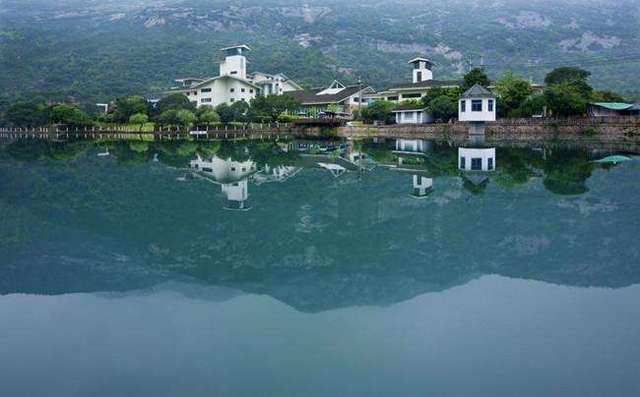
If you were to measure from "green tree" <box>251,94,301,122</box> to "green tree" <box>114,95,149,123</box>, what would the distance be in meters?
9.75

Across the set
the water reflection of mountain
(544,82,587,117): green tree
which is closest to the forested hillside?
(544,82,587,117): green tree

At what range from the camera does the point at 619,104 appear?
1337 inches

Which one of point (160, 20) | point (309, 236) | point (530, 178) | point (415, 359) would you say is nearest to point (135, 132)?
point (530, 178)

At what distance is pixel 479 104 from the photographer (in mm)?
35094

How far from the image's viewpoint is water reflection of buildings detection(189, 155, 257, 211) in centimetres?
1064

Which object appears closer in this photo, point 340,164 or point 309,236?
point 309,236

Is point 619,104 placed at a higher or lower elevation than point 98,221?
higher

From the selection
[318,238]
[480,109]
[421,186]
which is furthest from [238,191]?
[480,109]

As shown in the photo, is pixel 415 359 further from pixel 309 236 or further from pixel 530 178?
pixel 530 178

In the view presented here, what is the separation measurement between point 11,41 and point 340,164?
3015 inches

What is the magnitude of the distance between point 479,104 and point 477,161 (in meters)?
18.6

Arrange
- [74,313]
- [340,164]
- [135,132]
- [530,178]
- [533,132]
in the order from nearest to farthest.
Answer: [74,313]
[530,178]
[340,164]
[533,132]
[135,132]

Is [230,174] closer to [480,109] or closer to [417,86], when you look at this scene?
[480,109]

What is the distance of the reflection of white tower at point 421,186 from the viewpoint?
1143 cm
